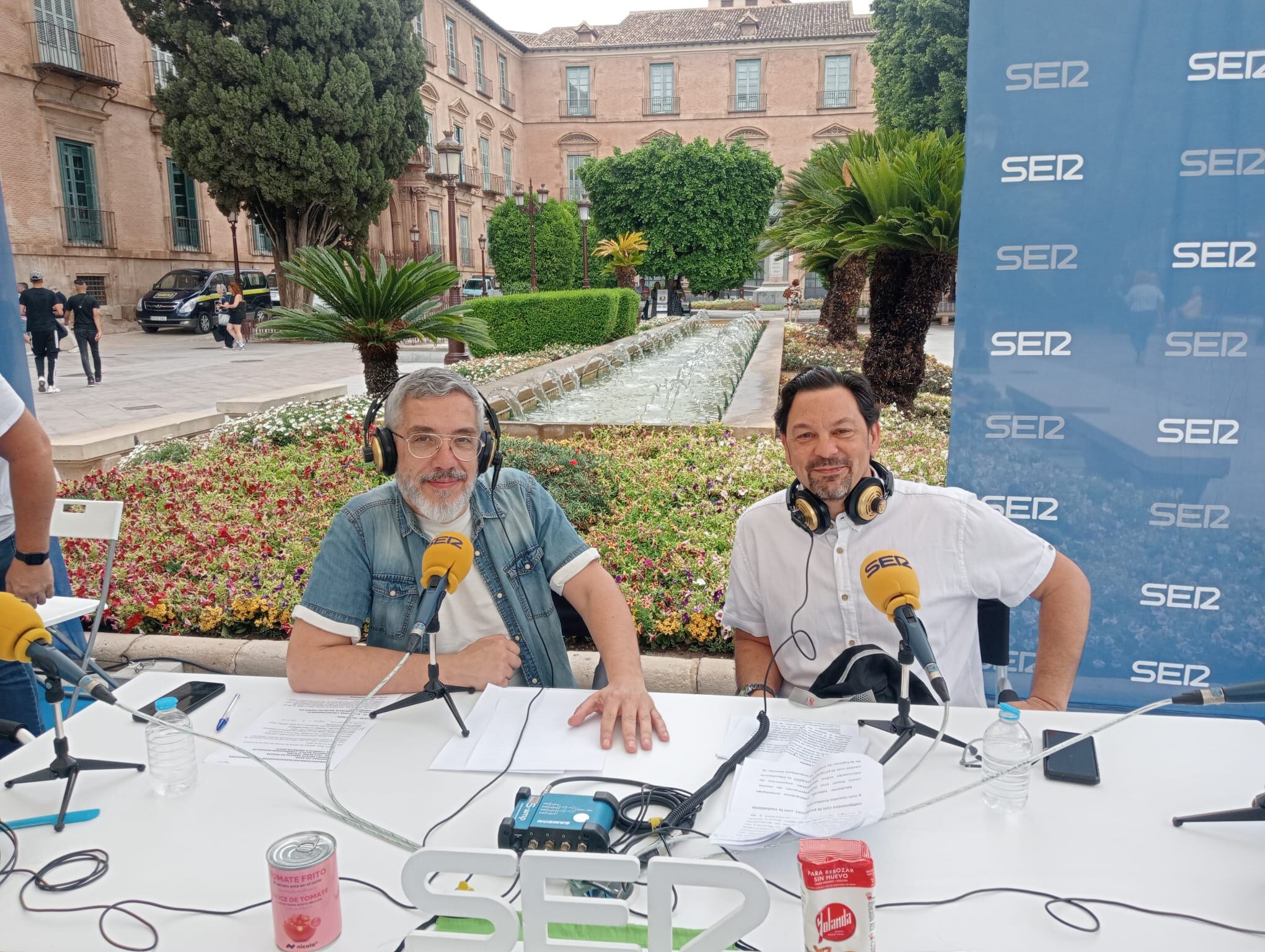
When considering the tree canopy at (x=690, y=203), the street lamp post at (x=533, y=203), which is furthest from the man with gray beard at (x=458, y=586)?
the tree canopy at (x=690, y=203)

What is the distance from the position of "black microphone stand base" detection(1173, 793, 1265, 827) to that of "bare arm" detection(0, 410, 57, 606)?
3017mm

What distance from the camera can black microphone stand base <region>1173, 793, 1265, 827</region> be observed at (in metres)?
1.51

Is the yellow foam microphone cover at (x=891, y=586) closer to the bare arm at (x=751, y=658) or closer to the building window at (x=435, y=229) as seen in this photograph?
the bare arm at (x=751, y=658)

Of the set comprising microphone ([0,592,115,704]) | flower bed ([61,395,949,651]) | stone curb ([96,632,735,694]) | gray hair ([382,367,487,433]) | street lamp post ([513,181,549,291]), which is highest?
street lamp post ([513,181,549,291])

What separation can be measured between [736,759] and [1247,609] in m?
2.36

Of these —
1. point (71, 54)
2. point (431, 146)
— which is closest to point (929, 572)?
point (71, 54)

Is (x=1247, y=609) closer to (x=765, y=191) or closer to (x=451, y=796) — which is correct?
(x=451, y=796)

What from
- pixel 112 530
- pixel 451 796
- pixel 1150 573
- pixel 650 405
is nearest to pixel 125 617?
pixel 112 530

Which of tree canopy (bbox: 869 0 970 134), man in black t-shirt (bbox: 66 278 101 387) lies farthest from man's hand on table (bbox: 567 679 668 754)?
tree canopy (bbox: 869 0 970 134)

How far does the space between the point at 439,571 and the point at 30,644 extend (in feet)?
2.31

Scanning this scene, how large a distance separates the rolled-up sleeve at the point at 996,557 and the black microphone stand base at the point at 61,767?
2000 mm

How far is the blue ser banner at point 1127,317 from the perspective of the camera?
2928mm

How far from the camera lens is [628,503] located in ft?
18.2

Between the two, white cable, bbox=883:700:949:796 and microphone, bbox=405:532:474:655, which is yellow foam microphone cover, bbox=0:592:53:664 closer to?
microphone, bbox=405:532:474:655
